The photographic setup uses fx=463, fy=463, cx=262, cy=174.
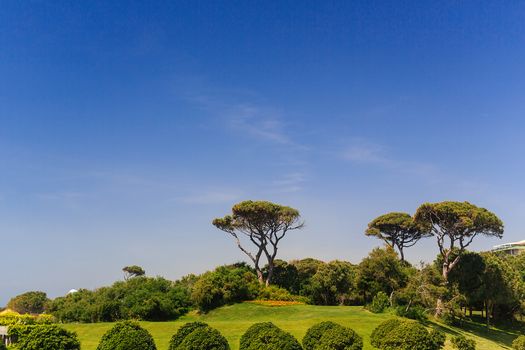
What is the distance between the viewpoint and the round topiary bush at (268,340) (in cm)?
2095

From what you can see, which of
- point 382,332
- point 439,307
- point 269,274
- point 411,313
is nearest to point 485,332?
point 439,307

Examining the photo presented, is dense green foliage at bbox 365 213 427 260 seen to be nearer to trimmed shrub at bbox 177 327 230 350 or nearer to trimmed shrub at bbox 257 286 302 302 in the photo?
trimmed shrub at bbox 257 286 302 302

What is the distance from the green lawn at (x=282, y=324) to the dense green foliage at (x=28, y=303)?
49.4 meters

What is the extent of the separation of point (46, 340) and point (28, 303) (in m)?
62.8

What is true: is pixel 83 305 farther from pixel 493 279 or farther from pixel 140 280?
pixel 493 279

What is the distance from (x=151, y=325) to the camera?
→ 1321 inches

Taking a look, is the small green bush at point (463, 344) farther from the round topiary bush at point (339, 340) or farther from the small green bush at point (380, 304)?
the small green bush at point (380, 304)

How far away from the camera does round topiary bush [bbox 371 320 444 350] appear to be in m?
22.3

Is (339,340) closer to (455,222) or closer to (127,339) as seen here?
(127,339)

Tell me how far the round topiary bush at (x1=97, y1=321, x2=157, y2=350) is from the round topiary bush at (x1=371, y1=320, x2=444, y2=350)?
11.3 meters

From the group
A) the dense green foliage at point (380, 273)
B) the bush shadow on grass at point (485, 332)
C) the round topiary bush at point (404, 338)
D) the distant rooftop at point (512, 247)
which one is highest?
the distant rooftop at point (512, 247)

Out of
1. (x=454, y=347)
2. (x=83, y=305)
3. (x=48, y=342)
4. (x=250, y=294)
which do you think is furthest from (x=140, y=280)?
(x=454, y=347)

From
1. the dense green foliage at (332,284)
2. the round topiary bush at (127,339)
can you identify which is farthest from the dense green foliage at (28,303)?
the round topiary bush at (127,339)

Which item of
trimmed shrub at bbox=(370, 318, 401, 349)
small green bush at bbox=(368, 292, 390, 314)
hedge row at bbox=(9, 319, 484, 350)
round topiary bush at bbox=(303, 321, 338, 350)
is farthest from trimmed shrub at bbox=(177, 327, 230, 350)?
small green bush at bbox=(368, 292, 390, 314)
